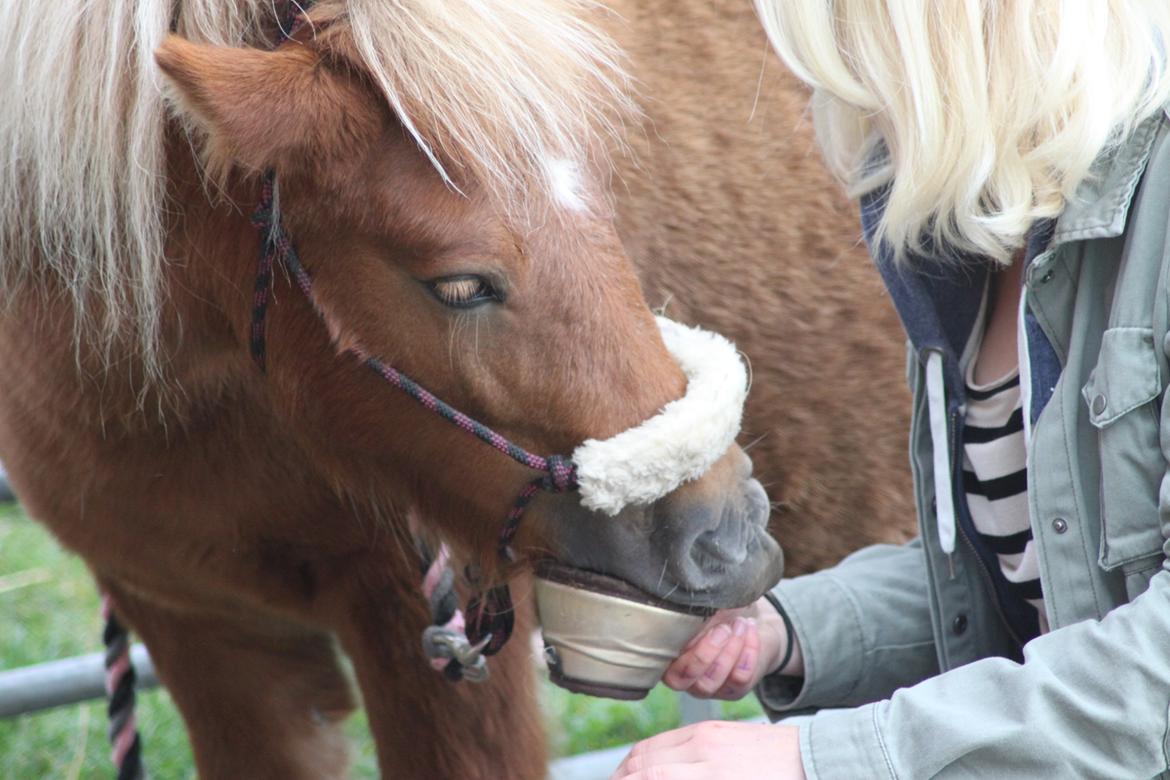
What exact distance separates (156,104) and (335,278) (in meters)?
0.30

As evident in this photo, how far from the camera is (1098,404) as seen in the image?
1.30 meters

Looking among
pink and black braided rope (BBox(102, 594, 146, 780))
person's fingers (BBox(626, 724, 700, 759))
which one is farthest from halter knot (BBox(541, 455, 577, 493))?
pink and black braided rope (BBox(102, 594, 146, 780))

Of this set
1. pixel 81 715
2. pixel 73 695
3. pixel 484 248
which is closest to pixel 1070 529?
pixel 484 248

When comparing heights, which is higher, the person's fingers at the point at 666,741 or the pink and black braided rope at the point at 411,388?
the pink and black braided rope at the point at 411,388

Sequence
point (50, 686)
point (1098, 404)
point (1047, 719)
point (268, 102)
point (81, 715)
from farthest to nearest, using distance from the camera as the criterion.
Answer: point (81, 715), point (50, 686), point (268, 102), point (1098, 404), point (1047, 719)

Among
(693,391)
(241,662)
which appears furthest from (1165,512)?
(241,662)

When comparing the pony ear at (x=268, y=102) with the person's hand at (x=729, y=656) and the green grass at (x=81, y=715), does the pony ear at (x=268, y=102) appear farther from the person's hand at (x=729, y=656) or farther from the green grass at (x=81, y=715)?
the green grass at (x=81, y=715)

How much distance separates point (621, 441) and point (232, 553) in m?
0.80

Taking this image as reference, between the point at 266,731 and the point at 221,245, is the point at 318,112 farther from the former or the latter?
the point at 266,731

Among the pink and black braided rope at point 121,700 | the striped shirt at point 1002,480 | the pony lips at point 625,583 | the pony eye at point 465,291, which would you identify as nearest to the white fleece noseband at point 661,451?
the pony lips at point 625,583

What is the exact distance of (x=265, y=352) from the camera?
5.59 ft

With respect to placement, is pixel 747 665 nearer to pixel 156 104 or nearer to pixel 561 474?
pixel 561 474

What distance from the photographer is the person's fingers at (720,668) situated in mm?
1680

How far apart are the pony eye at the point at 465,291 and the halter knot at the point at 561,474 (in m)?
0.20
